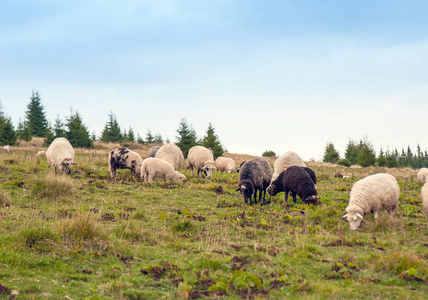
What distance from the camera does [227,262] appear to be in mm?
6055

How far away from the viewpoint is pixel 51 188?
34.6ft

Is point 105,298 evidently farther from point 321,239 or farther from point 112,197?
point 112,197

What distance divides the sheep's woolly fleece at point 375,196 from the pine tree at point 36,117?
5316cm

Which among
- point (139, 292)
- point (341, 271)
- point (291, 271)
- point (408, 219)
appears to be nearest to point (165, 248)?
point (139, 292)

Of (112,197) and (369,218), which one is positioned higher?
(112,197)

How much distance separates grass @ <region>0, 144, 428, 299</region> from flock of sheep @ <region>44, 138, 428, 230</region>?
626 millimetres

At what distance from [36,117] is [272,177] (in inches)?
1996

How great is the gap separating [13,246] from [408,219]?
33.8ft

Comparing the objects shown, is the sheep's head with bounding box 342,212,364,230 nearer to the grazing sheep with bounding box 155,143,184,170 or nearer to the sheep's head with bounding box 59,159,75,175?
the grazing sheep with bounding box 155,143,184,170

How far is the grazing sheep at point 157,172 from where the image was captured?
51.7ft

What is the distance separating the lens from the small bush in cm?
1040

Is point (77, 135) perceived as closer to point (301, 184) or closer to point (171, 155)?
point (171, 155)

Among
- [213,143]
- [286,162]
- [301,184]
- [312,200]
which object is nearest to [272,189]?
[301,184]

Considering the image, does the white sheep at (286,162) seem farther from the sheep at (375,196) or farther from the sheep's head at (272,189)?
the sheep at (375,196)
